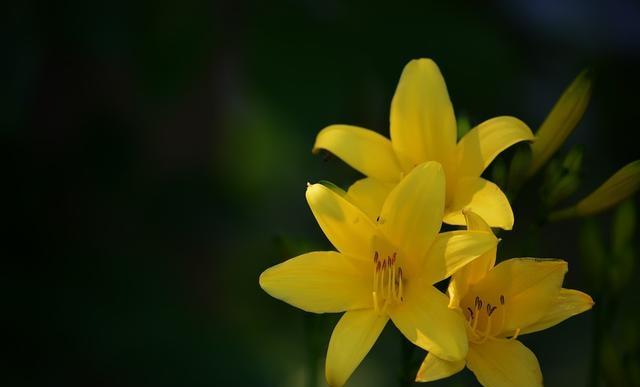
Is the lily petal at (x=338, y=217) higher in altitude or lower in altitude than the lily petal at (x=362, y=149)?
lower

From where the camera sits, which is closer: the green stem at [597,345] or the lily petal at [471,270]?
the lily petal at [471,270]

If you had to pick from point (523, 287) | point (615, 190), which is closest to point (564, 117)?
point (615, 190)

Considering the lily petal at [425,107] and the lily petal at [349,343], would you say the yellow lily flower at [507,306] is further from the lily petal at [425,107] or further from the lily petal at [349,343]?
the lily petal at [425,107]

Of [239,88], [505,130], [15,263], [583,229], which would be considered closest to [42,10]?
[239,88]

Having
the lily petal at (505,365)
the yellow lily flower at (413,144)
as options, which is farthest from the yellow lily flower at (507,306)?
the yellow lily flower at (413,144)

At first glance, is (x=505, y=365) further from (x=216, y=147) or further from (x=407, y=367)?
(x=216, y=147)

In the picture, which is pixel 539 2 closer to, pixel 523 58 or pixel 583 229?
pixel 523 58
